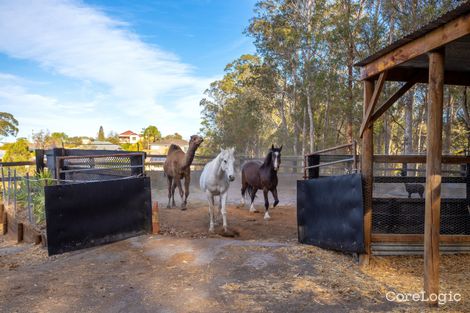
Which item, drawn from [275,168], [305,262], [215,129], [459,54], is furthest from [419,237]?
[215,129]

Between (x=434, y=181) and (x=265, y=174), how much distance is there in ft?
18.8

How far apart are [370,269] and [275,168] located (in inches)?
170

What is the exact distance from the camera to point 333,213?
5.60 metres

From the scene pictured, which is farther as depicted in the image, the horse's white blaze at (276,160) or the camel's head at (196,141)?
the camel's head at (196,141)

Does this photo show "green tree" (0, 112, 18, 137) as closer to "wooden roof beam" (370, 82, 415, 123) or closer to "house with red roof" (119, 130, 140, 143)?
"wooden roof beam" (370, 82, 415, 123)

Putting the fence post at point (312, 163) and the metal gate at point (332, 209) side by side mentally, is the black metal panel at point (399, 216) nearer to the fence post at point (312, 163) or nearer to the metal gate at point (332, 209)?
the metal gate at point (332, 209)

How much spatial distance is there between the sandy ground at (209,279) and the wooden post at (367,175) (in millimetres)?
261

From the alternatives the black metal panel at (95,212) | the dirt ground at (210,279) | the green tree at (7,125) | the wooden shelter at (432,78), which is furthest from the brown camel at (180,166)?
the green tree at (7,125)

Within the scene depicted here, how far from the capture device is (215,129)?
1422 inches

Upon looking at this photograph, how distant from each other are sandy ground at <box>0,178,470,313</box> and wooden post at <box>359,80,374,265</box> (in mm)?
261

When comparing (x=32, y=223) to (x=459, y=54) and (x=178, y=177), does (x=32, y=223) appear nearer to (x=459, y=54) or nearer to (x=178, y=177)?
(x=178, y=177)

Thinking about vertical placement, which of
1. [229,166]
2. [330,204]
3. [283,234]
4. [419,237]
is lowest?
[283,234]

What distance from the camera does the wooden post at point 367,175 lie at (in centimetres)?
507

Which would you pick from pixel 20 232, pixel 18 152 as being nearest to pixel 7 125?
pixel 18 152
